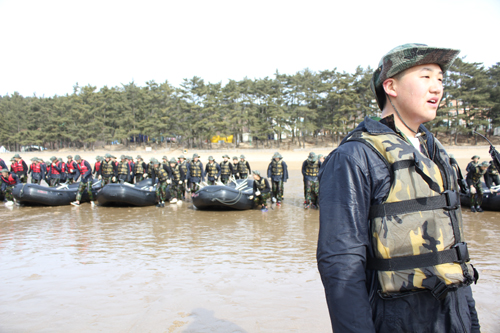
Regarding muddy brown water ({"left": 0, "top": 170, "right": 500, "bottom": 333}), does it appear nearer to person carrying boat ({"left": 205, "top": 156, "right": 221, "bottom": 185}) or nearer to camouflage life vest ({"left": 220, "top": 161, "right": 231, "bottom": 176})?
person carrying boat ({"left": 205, "top": 156, "right": 221, "bottom": 185})

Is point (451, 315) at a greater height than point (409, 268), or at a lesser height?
lesser

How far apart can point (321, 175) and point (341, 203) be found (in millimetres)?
175

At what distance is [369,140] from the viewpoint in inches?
54.4

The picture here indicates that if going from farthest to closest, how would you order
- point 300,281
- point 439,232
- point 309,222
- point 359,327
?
point 309,222, point 300,281, point 439,232, point 359,327

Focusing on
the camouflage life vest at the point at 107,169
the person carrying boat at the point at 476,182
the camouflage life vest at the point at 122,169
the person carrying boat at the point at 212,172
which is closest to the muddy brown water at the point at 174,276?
the person carrying boat at the point at 476,182

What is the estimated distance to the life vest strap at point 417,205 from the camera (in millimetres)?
1317

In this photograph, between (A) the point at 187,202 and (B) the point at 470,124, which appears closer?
(A) the point at 187,202

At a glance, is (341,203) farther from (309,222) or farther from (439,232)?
(309,222)

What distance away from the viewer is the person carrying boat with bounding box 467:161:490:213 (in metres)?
9.87

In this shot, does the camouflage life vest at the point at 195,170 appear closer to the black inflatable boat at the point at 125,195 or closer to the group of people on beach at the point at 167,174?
the group of people on beach at the point at 167,174

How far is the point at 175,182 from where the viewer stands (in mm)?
13391

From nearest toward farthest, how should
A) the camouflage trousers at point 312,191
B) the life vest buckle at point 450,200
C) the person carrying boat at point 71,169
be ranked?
the life vest buckle at point 450,200 < the camouflage trousers at point 312,191 < the person carrying boat at point 71,169

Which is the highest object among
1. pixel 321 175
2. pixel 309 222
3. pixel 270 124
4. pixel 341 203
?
pixel 270 124

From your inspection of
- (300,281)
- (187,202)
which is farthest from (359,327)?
(187,202)
